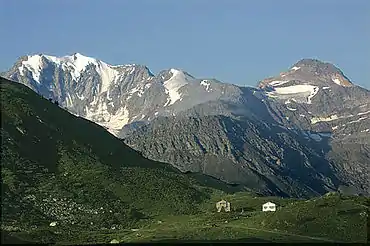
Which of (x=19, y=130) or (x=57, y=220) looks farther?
(x=19, y=130)

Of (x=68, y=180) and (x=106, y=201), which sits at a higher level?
(x=68, y=180)

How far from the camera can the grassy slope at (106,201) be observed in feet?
380

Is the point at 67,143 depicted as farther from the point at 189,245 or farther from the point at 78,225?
the point at 189,245

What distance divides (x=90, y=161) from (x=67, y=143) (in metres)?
9.93

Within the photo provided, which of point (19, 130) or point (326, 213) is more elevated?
point (19, 130)

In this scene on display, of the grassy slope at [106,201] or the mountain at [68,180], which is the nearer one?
the grassy slope at [106,201]

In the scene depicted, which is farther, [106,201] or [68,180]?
[68,180]

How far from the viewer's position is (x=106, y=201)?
507 ft

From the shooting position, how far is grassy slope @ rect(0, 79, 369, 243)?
116 m

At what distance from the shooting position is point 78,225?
132750mm

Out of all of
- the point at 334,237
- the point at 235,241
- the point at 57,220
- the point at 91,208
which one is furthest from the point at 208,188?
the point at 235,241

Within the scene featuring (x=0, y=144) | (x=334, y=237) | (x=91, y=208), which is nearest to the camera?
(x=334, y=237)

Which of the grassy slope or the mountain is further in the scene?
the mountain

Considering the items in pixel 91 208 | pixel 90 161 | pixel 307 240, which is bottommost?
pixel 307 240
